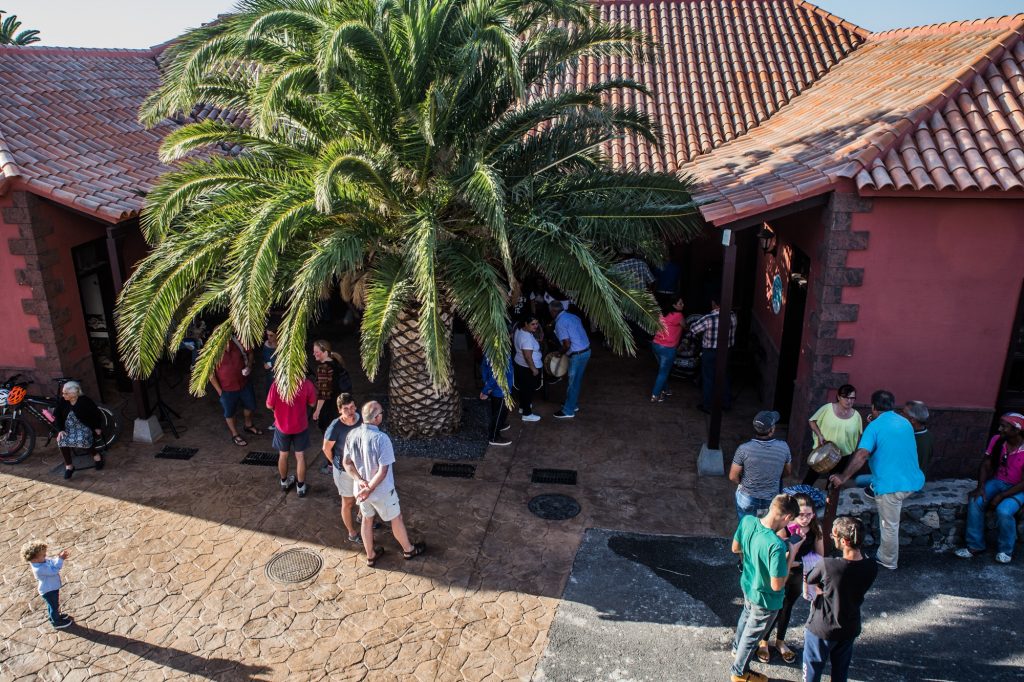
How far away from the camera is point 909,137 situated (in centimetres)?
859

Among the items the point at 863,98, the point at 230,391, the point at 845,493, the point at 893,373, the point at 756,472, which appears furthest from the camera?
the point at 863,98

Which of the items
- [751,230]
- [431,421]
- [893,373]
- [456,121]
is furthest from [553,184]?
[751,230]

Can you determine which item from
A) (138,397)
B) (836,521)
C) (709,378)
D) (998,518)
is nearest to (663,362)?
(709,378)

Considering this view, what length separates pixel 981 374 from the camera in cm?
883

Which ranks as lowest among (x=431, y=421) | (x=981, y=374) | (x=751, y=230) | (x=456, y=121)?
(x=431, y=421)

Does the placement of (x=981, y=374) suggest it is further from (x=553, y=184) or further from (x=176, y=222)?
(x=176, y=222)

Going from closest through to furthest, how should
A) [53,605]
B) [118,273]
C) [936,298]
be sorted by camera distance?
[53,605] → [936,298] → [118,273]

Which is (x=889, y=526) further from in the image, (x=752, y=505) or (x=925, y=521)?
(x=752, y=505)

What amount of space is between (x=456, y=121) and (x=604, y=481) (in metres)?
4.39

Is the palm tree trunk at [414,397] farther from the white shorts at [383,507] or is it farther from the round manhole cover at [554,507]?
the white shorts at [383,507]

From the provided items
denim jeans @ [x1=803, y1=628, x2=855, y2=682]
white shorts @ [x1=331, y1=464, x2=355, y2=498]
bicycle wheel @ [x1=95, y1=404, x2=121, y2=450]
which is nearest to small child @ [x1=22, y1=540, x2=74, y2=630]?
white shorts @ [x1=331, y1=464, x2=355, y2=498]

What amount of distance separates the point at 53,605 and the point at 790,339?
8777 millimetres

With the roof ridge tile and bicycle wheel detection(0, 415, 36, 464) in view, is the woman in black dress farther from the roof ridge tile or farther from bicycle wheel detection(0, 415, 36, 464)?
the roof ridge tile

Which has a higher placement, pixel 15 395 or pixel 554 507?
pixel 15 395
